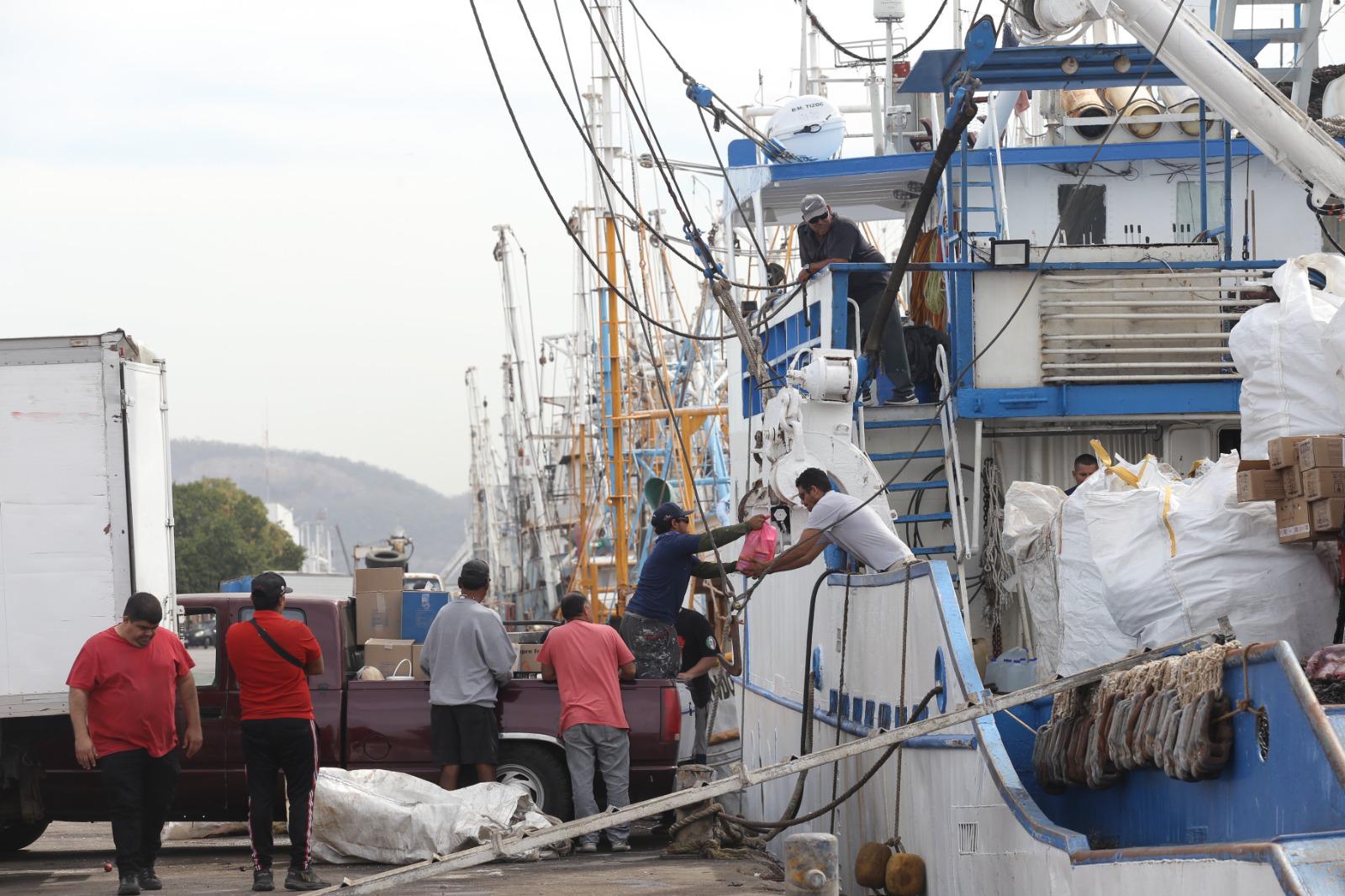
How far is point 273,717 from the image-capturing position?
9070 millimetres

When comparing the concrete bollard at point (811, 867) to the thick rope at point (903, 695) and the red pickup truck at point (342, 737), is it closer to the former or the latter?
the thick rope at point (903, 695)

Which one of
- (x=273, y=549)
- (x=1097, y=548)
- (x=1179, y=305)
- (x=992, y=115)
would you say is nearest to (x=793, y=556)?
(x=1097, y=548)

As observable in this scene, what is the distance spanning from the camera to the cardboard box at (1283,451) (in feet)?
20.9

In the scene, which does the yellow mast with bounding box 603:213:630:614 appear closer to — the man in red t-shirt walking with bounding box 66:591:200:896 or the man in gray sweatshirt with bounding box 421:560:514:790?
the man in gray sweatshirt with bounding box 421:560:514:790

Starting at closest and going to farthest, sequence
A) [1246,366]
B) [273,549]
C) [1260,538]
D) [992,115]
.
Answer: [1260,538]
[1246,366]
[992,115]
[273,549]

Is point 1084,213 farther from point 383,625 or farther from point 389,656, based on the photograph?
point 389,656

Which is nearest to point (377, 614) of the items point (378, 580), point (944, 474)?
point (378, 580)

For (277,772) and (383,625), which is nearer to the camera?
(277,772)

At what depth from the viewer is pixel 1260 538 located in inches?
270

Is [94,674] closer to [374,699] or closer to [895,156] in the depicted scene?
[374,699]

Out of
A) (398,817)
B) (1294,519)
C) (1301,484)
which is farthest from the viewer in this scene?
(398,817)

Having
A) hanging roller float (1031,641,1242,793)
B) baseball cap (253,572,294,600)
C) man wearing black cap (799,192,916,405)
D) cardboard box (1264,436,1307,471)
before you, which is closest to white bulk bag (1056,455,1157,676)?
hanging roller float (1031,641,1242,793)

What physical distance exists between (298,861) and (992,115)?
7453mm

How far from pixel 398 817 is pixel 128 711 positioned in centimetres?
201
